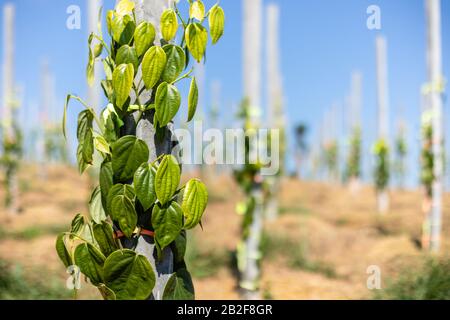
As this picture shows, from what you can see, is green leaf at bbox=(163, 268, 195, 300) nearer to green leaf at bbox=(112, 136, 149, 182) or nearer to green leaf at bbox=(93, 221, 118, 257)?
green leaf at bbox=(93, 221, 118, 257)

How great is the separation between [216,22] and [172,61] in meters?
0.17

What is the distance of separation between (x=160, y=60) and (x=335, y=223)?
24.2 feet

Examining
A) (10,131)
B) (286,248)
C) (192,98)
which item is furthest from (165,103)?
Result: (10,131)

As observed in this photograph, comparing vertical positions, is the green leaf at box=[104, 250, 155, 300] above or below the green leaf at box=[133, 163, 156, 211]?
below

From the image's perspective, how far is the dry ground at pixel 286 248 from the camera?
3.84 metres

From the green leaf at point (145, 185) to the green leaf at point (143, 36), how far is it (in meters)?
0.32

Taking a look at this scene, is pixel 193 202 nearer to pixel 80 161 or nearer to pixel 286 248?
pixel 80 161

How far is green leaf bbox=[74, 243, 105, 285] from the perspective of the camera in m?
1.15

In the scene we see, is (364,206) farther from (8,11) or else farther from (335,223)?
(8,11)

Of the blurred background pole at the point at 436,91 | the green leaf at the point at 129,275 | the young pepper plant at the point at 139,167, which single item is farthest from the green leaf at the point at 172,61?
the blurred background pole at the point at 436,91

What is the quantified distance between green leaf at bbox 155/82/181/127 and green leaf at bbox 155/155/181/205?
10 centimetres

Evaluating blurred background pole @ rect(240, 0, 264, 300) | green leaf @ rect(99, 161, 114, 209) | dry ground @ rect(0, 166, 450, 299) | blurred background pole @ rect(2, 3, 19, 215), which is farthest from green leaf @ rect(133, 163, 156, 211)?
blurred background pole @ rect(2, 3, 19, 215)

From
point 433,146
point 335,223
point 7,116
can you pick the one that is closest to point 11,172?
point 7,116
